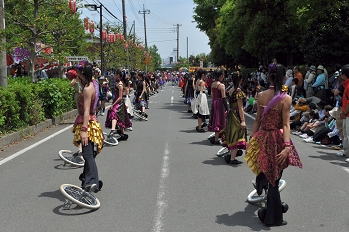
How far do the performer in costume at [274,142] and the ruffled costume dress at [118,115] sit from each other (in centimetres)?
624

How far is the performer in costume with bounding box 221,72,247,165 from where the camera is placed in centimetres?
812

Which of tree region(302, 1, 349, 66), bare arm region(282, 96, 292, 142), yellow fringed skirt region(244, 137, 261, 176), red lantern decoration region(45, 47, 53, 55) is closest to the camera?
bare arm region(282, 96, 292, 142)

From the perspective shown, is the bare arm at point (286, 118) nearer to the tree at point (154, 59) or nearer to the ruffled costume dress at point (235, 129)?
the ruffled costume dress at point (235, 129)

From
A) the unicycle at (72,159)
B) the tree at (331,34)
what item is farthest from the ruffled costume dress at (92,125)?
the tree at (331,34)

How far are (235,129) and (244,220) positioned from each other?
314cm

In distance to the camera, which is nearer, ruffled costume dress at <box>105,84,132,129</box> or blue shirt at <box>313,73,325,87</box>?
ruffled costume dress at <box>105,84,132,129</box>

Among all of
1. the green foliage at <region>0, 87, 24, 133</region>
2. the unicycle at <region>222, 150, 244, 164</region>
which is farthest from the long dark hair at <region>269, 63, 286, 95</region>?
the green foliage at <region>0, 87, 24, 133</region>

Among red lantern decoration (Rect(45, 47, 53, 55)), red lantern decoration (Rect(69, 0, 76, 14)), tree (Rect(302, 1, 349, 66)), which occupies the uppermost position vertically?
red lantern decoration (Rect(69, 0, 76, 14))

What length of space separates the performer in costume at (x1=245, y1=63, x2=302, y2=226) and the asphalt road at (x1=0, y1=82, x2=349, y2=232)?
8.9 inches

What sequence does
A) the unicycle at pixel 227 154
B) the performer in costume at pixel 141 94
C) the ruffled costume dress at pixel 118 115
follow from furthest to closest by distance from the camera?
the performer in costume at pixel 141 94, the ruffled costume dress at pixel 118 115, the unicycle at pixel 227 154

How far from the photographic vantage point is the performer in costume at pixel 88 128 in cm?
A: 572

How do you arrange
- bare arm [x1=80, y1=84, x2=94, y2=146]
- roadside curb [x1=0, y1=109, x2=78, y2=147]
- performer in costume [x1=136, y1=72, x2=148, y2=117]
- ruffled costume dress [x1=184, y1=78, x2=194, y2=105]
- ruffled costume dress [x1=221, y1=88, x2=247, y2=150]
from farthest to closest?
1. ruffled costume dress [x1=184, y1=78, x2=194, y2=105]
2. performer in costume [x1=136, y1=72, x2=148, y2=117]
3. roadside curb [x1=0, y1=109, x2=78, y2=147]
4. ruffled costume dress [x1=221, y1=88, x2=247, y2=150]
5. bare arm [x1=80, y1=84, x2=94, y2=146]

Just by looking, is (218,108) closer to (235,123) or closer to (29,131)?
(235,123)

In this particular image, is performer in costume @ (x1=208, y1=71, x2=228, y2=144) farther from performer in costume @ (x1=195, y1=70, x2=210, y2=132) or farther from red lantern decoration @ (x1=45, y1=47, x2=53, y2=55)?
red lantern decoration @ (x1=45, y1=47, x2=53, y2=55)
